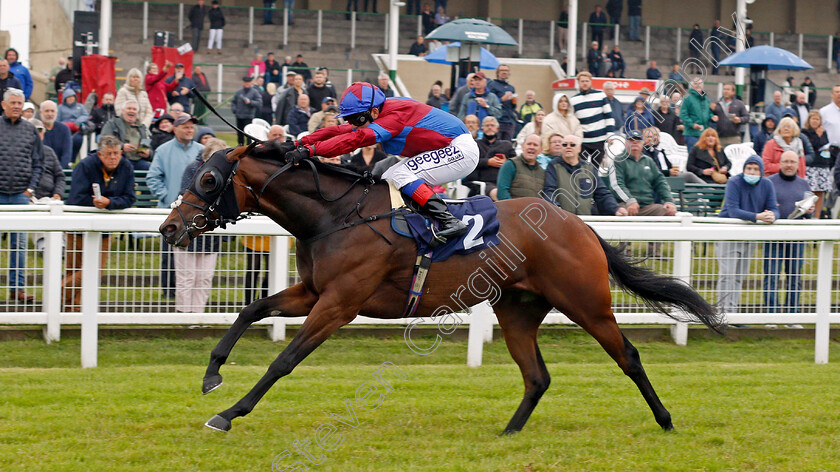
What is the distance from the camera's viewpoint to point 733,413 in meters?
5.55

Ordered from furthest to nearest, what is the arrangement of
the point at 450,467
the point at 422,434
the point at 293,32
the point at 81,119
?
1. the point at 293,32
2. the point at 81,119
3. the point at 422,434
4. the point at 450,467

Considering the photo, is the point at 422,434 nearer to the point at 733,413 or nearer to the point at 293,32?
the point at 733,413

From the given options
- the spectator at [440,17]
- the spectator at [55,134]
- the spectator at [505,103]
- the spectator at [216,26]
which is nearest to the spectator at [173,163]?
the spectator at [55,134]

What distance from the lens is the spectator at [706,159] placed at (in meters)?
11.3

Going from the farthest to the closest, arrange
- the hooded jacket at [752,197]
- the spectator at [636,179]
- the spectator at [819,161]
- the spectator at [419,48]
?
the spectator at [419,48]
the spectator at [819,161]
the spectator at [636,179]
the hooded jacket at [752,197]

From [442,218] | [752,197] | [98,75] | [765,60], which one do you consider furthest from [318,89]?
[442,218]

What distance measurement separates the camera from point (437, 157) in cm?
531

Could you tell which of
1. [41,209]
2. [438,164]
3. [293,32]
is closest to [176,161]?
[41,209]

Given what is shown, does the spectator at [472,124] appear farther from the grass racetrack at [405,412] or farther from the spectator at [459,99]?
the grass racetrack at [405,412]

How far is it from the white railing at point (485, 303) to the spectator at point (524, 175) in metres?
0.75

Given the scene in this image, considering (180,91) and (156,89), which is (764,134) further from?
(156,89)

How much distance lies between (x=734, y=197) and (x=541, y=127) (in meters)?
2.38

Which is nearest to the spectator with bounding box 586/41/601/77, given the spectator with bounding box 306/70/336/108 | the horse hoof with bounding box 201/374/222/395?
the spectator with bounding box 306/70/336/108

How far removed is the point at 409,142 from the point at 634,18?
20751 millimetres
